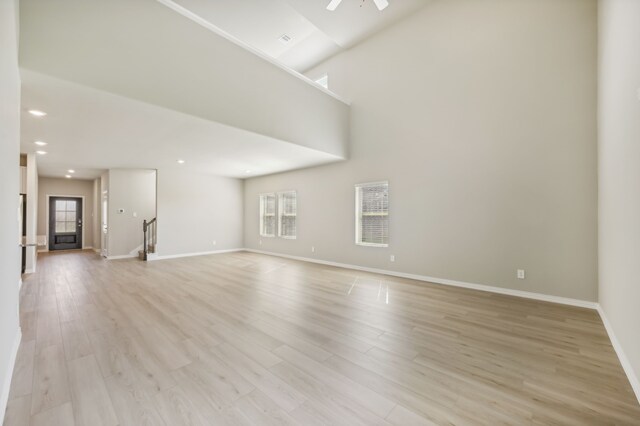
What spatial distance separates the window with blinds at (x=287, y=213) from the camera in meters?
7.27

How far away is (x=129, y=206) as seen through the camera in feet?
24.9

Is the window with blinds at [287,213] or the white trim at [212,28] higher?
the white trim at [212,28]

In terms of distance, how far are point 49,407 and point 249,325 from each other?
153 cm

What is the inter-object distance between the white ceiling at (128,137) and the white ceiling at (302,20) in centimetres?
222

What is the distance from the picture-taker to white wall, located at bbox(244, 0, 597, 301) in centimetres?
347

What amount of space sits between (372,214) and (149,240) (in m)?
6.57

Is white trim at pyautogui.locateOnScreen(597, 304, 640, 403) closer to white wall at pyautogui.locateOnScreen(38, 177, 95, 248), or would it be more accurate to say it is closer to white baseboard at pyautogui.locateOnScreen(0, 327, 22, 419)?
white baseboard at pyautogui.locateOnScreen(0, 327, 22, 419)

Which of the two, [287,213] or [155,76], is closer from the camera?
[155,76]

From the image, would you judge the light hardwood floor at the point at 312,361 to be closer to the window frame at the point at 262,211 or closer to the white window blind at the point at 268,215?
the window frame at the point at 262,211

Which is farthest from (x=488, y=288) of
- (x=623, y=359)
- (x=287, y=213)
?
(x=287, y=213)

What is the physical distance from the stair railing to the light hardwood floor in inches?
127

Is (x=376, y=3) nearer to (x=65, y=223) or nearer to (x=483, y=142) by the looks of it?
(x=483, y=142)

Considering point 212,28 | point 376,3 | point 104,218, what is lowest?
point 104,218

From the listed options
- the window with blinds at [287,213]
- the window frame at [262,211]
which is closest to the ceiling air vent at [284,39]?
the window with blinds at [287,213]
